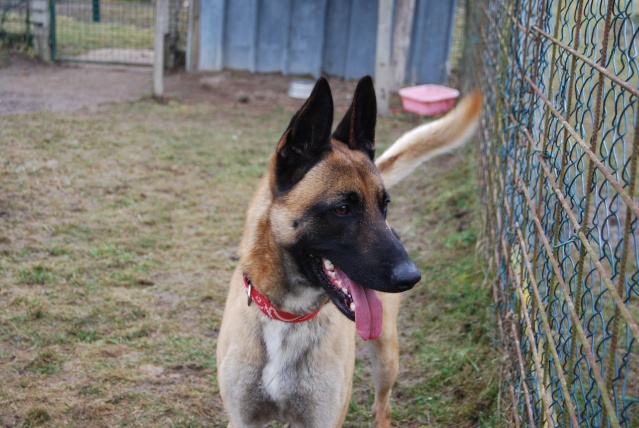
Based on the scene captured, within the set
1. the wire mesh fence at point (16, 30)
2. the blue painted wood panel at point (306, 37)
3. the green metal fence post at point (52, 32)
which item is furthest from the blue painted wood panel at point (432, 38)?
the wire mesh fence at point (16, 30)

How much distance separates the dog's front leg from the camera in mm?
3287

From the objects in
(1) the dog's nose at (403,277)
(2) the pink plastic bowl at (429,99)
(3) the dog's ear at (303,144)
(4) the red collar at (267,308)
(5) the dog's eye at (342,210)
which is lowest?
(2) the pink plastic bowl at (429,99)

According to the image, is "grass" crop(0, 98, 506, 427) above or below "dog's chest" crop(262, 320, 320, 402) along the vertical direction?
below

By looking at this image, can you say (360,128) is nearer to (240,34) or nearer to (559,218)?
(559,218)

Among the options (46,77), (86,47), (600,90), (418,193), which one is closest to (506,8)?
(418,193)

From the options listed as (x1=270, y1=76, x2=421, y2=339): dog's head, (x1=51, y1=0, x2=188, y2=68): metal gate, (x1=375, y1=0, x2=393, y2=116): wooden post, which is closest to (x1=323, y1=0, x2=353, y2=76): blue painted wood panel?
(x1=375, y1=0, x2=393, y2=116): wooden post

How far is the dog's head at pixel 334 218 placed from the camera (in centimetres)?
243

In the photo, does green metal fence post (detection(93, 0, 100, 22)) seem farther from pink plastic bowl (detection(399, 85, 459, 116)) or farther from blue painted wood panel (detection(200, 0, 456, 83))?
pink plastic bowl (detection(399, 85, 459, 116))

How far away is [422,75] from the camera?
36.5 ft

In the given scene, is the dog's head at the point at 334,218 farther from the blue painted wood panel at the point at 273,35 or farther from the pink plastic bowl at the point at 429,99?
the blue painted wood panel at the point at 273,35

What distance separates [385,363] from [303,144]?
1262 mm

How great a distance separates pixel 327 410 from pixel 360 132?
111 cm

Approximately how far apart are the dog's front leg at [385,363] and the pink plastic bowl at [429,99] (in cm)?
643

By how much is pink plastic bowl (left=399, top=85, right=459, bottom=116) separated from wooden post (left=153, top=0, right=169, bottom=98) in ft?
10.9
